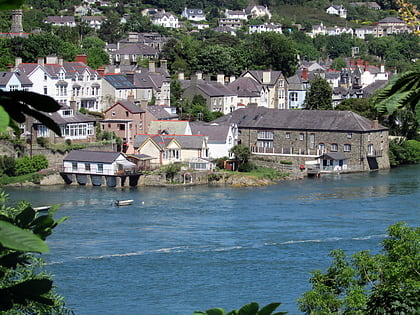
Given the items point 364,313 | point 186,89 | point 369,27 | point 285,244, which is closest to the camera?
point 364,313

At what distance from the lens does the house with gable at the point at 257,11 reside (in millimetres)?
120312

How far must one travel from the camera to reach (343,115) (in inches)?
1729

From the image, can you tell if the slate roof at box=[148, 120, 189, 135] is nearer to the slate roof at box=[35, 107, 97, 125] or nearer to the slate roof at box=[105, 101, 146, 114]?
the slate roof at box=[105, 101, 146, 114]

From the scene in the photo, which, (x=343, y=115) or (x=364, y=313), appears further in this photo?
(x=343, y=115)

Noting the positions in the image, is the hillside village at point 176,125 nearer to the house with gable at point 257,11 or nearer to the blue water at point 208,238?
the blue water at point 208,238

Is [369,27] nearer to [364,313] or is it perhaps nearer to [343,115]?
[343,115]

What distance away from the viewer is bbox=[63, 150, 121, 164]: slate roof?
37.8 meters

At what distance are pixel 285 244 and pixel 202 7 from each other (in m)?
102

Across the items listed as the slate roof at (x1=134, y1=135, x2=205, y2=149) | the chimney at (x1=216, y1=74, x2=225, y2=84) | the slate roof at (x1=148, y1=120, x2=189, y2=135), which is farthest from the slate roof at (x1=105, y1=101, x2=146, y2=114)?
the chimney at (x1=216, y1=74, x2=225, y2=84)

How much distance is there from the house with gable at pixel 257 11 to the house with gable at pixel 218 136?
259 feet

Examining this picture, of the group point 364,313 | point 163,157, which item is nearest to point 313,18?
point 163,157

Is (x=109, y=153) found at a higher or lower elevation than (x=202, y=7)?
lower

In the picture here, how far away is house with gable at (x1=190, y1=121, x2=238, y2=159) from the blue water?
14.1 feet

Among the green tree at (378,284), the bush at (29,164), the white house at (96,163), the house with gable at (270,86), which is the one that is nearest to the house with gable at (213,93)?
the house with gable at (270,86)
